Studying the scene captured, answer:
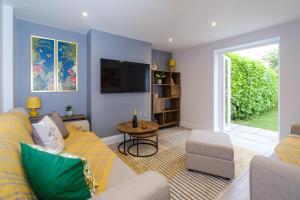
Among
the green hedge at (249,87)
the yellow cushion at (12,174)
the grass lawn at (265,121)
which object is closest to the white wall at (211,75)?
the green hedge at (249,87)

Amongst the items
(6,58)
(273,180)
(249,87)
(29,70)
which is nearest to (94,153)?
(273,180)

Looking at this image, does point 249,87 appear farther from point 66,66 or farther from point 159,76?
point 66,66

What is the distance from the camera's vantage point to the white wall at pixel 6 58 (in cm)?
216

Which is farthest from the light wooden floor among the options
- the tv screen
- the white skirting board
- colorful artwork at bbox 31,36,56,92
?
colorful artwork at bbox 31,36,56,92

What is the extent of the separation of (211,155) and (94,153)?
1461mm

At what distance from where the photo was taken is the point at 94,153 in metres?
1.62

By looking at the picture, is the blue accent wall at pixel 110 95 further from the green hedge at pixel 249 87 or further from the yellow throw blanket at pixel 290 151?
the green hedge at pixel 249 87

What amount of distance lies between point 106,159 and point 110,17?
2.25 meters

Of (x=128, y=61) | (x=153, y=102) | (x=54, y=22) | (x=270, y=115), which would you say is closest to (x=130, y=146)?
(x=153, y=102)

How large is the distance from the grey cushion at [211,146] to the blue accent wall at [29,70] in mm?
2395

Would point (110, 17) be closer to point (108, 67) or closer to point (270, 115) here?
point (108, 67)

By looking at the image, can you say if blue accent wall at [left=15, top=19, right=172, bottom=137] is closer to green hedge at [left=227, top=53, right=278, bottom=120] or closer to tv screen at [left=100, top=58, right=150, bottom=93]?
tv screen at [left=100, top=58, right=150, bottom=93]

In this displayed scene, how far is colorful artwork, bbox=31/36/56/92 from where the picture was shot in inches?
108

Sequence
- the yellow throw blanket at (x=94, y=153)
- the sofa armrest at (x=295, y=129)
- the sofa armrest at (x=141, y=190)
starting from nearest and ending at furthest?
the sofa armrest at (x=141, y=190) < the yellow throw blanket at (x=94, y=153) < the sofa armrest at (x=295, y=129)
